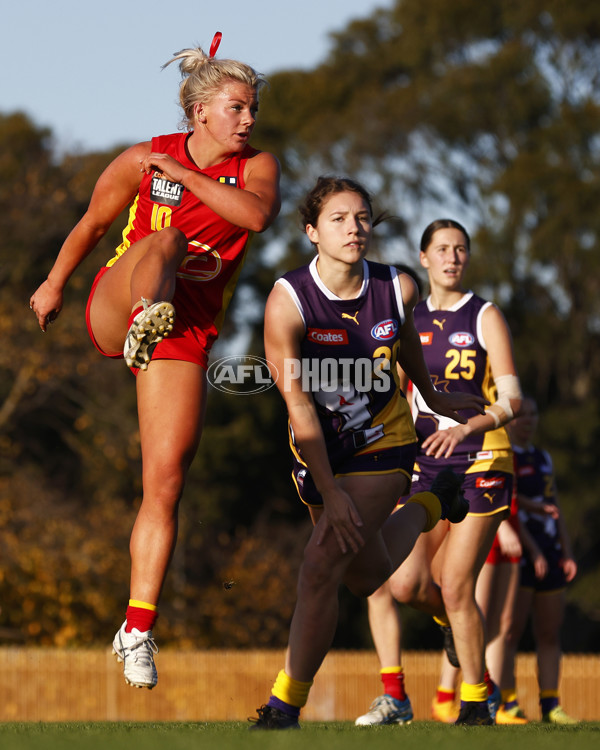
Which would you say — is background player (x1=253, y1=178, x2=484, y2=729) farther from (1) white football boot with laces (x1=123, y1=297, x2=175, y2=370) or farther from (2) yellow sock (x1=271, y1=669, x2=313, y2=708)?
(1) white football boot with laces (x1=123, y1=297, x2=175, y2=370)

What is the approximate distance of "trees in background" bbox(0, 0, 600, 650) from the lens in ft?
74.7

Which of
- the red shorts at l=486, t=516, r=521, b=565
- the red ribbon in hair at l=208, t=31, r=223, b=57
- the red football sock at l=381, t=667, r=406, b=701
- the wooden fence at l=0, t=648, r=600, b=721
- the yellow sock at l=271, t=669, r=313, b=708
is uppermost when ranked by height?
the red ribbon in hair at l=208, t=31, r=223, b=57

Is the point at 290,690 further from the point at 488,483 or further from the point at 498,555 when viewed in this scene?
the point at 498,555

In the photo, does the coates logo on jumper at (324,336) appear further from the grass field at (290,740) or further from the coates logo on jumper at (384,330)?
the grass field at (290,740)

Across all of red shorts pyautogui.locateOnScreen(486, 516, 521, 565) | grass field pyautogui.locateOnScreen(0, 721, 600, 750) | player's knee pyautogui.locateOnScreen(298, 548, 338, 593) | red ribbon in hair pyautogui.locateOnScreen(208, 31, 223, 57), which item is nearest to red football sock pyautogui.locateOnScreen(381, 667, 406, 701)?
red shorts pyautogui.locateOnScreen(486, 516, 521, 565)

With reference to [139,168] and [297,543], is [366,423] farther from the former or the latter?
[297,543]

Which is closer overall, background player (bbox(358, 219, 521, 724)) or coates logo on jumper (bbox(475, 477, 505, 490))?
background player (bbox(358, 219, 521, 724))

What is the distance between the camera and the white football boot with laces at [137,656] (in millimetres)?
4570

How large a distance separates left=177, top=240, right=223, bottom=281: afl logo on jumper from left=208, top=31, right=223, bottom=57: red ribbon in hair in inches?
37.3

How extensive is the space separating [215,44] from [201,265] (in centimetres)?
113

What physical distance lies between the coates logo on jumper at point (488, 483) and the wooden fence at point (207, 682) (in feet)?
42.7

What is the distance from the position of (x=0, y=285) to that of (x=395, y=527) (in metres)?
21.0

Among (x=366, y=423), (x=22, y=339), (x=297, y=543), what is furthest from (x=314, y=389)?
(x=297, y=543)

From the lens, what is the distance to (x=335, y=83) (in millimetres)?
31453
